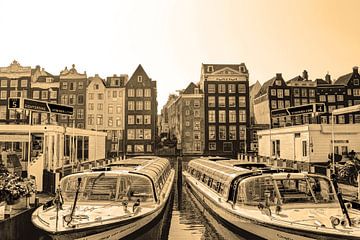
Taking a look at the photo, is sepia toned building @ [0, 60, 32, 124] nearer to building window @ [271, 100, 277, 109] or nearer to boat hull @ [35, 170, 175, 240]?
building window @ [271, 100, 277, 109]

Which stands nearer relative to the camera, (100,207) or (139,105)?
(100,207)

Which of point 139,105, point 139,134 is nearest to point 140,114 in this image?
point 139,105

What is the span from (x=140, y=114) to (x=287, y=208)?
59.9 meters

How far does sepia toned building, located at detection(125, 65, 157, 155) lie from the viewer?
233 ft

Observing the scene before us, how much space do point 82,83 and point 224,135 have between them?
1192 inches

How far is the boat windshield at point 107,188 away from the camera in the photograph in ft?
48.2

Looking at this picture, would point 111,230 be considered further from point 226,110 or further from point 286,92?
point 286,92

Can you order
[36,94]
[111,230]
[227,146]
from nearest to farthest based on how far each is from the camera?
[111,230]
[36,94]
[227,146]

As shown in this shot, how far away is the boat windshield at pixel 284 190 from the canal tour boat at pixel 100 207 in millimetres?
3874

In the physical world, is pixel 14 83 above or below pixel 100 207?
above

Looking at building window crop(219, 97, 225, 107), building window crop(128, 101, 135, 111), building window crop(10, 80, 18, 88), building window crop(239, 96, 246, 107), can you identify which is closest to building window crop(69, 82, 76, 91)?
building window crop(10, 80, 18, 88)

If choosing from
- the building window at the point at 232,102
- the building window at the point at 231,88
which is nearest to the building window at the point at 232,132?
the building window at the point at 232,102

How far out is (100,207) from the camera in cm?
1379

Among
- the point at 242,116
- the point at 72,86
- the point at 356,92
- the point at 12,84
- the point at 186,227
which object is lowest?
the point at 186,227
